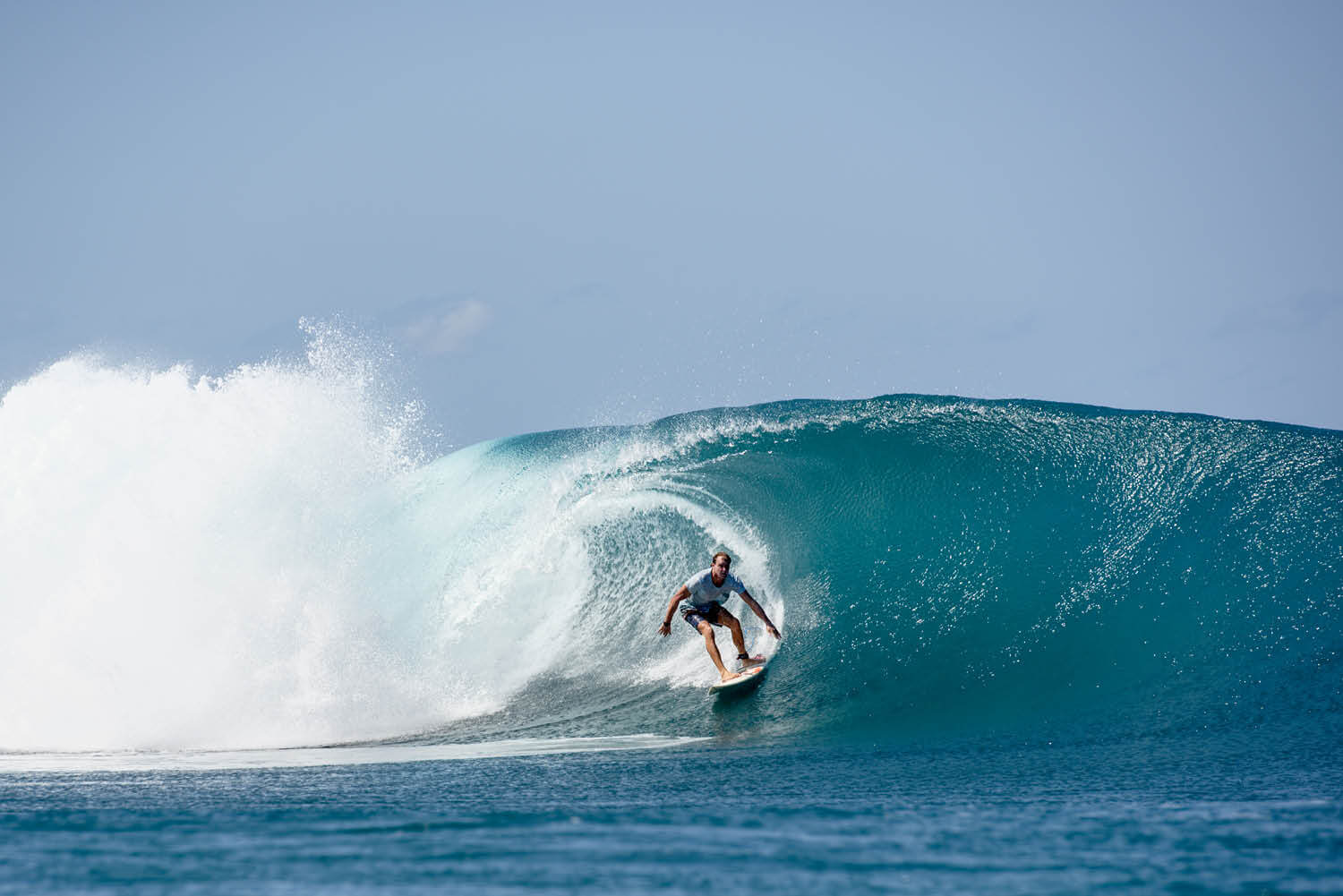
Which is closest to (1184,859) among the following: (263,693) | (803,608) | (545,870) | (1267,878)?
(1267,878)

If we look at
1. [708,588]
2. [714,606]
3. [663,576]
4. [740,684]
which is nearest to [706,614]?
[714,606]

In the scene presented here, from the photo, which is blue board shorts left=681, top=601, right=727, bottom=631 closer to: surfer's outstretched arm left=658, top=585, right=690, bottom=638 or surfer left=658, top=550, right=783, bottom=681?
surfer left=658, top=550, right=783, bottom=681

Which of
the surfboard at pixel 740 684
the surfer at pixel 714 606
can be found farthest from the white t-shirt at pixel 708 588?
the surfboard at pixel 740 684

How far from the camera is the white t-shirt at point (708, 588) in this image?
8.49 meters

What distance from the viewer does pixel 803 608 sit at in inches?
380

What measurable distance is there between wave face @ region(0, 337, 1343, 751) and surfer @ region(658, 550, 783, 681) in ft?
1.10

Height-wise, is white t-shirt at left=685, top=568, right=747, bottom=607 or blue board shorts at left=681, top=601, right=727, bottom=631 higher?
white t-shirt at left=685, top=568, right=747, bottom=607

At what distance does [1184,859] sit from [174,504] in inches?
344

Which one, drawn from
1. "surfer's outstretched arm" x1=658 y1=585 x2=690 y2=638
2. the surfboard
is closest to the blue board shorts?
"surfer's outstretched arm" x1=658 y1=585 x2=690 y2=638

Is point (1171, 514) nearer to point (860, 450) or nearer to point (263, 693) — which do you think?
point (860, 450)

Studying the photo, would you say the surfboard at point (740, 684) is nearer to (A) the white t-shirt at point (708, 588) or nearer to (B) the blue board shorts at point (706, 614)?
(B) the blue board shorts at point (706, 614)

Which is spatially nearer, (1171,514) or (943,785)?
(943,785)

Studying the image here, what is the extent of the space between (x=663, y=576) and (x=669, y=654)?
139 centimetres

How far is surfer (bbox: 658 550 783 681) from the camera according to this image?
8367 millimetres
